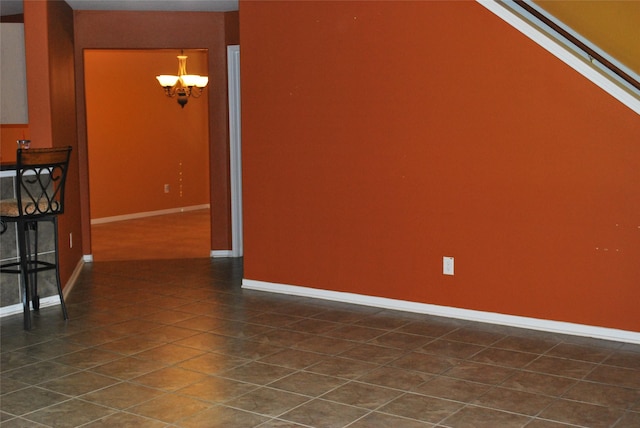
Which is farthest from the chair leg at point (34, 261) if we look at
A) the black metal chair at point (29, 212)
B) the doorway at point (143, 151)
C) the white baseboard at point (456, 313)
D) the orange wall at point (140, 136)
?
the orange wall at point (140, 136)

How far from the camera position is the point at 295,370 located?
12.8 ft

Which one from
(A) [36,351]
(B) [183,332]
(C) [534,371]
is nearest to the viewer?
(C) [534,371]

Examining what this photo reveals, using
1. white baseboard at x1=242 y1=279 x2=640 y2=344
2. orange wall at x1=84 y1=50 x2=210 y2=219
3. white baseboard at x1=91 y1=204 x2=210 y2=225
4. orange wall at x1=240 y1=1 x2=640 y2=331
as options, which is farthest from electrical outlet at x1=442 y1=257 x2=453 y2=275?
white baseboard at x1=91 y1=204 x2=210 y2=225

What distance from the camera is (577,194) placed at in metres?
4.44

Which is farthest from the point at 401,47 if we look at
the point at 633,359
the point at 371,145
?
the point at 633,359

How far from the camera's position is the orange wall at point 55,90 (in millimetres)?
5348

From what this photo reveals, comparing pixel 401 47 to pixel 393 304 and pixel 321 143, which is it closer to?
pixel 321 143

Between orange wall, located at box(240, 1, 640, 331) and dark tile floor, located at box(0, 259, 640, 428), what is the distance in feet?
0.98

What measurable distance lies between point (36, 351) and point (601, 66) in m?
3.80

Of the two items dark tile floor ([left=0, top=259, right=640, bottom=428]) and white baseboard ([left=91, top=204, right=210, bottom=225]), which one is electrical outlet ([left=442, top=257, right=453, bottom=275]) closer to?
dark tile floor ([left=0, top=259, right=640, bottom=428])

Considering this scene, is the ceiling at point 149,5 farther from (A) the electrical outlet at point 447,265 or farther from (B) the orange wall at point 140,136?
(A) the electrical outlet at point 447,265

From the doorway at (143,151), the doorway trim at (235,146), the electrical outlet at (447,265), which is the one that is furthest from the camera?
the doorway at (143,151)

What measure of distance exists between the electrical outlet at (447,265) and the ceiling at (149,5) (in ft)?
9.80

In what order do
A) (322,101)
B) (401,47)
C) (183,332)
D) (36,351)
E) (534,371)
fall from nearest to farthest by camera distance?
(534,371) < (36,351) < (183,332) < (401,47) < (322,101)
